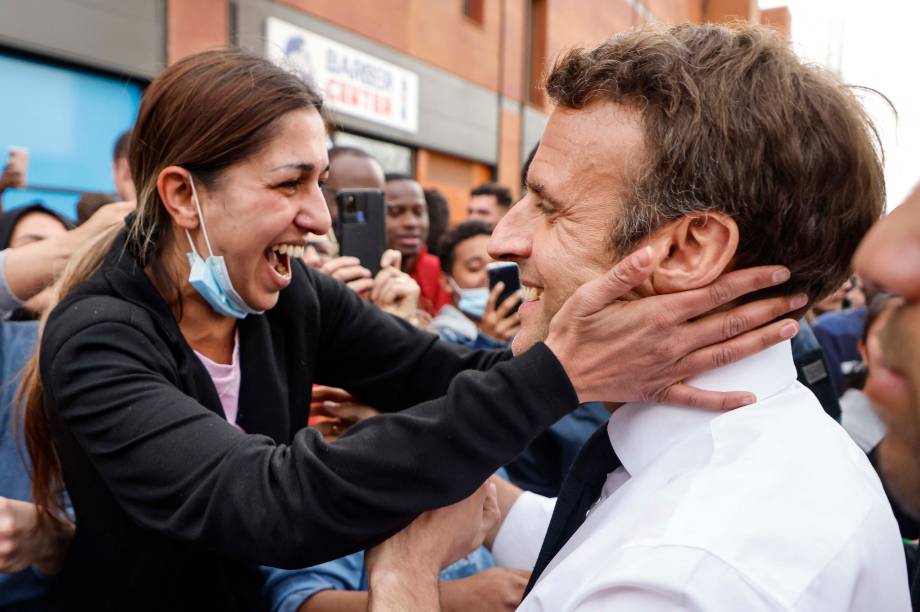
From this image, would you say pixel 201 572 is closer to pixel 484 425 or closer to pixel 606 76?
pixel 484 425

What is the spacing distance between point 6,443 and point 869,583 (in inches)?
78.5

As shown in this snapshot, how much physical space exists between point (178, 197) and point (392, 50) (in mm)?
9977

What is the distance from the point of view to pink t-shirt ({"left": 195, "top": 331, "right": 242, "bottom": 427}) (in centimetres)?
193

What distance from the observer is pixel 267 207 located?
1.87 m

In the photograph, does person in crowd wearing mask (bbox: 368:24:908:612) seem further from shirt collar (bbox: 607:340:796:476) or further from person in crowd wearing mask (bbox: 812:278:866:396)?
person in crowd wearing mask (bbox: 812:278:866:396)

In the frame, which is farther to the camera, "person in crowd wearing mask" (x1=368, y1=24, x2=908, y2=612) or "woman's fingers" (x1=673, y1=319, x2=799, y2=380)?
"woman's fingers" (x1=673, y1=319, x2=799, y2=380)

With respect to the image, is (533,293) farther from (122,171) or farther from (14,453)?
(122,171)

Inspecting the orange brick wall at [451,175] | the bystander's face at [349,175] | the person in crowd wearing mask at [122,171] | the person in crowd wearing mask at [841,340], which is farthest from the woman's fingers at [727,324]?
the orange brick wall at [451,175]

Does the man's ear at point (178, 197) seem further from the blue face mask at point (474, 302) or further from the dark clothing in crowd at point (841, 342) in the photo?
the dark clothing in crowd at point (841, 342)

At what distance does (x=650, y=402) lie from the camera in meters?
1.33

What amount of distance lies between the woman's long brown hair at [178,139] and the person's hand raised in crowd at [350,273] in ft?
2.44

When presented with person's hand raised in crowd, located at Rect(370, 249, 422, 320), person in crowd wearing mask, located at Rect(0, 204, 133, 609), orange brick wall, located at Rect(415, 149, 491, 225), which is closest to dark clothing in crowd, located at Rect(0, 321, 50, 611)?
person in crowd wearing mask, located at Rect(0, 204, 133, 609)

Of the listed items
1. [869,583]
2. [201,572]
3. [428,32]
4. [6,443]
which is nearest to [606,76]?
[869,583]

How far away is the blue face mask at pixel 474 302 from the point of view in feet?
12.7
